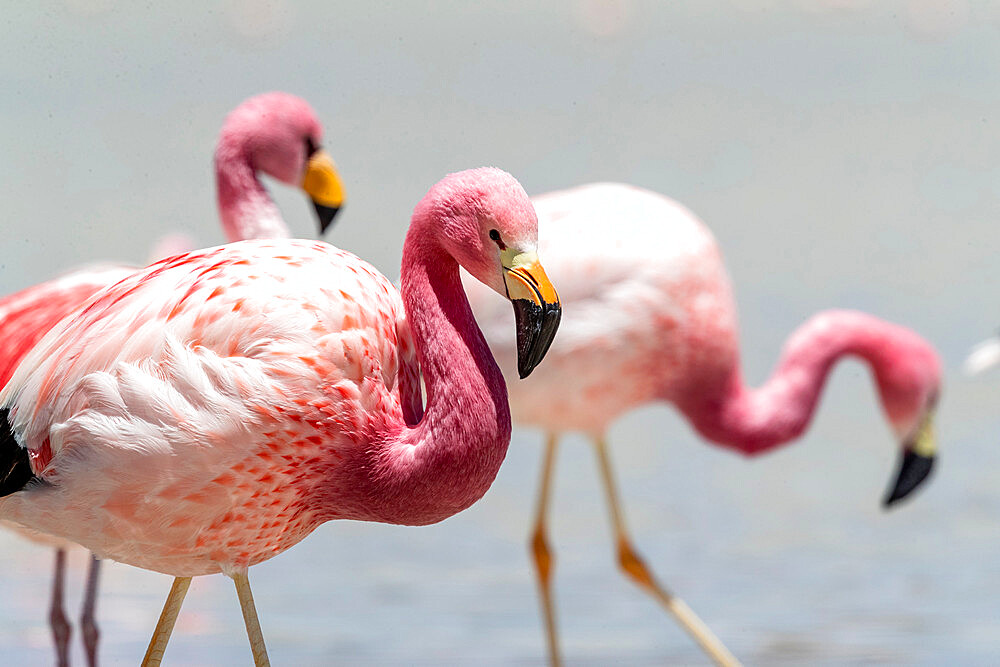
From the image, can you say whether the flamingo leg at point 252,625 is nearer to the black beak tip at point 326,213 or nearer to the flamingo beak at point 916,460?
the black beak tip at point 326,213

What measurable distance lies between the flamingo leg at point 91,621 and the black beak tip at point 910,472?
106 inches

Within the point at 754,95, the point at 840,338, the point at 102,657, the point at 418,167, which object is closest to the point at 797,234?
the point at 754,95

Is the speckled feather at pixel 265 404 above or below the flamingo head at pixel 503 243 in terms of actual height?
below

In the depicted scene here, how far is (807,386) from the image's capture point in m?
4.30

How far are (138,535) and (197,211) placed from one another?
16.2 feet

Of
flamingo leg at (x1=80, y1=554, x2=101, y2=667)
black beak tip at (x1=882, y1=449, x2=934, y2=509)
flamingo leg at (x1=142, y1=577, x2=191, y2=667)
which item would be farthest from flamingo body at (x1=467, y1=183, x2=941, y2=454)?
flamingo leg at (x1=142, y1=577, x2=191, y2=667)

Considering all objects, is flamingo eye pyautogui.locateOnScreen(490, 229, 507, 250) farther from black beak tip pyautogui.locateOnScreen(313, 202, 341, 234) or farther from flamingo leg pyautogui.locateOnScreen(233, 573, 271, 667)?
black beak tip pyautogui.locateOnScreen(313, 202, 341, 234)

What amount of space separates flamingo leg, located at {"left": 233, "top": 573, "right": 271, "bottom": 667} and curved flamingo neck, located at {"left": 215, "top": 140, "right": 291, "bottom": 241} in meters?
1.23

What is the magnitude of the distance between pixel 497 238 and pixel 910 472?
285cm

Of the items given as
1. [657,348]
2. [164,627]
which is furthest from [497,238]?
[657,348]

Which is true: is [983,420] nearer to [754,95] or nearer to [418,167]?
[754,95]

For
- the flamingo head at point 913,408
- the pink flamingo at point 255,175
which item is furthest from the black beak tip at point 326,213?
the flamingo head at point 913,408

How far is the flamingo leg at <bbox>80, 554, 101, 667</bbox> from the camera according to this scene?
3742 millimetres

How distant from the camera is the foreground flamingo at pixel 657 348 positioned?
3.99 meters
